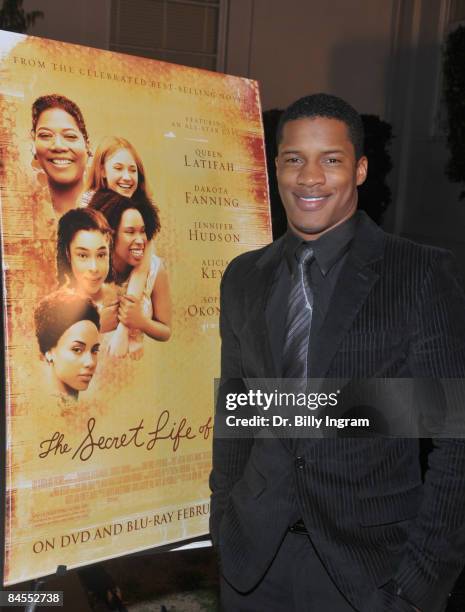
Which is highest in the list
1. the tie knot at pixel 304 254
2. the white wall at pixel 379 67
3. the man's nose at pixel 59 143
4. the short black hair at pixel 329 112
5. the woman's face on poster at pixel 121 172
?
the white wall at pixel 379 67

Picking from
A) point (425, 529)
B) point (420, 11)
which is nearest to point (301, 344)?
point (425, 529)

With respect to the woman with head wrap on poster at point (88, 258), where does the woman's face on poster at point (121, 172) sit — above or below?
above

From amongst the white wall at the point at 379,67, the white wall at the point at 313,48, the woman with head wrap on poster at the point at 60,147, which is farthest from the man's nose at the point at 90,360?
the white wall at the point at 313,48

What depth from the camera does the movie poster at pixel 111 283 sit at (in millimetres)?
1852

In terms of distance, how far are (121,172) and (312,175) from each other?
0.62 metres

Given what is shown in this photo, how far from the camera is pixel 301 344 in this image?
1569 mm

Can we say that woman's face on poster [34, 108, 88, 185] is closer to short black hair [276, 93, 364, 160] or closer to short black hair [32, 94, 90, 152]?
short black hair [32, 94, 90, 152]

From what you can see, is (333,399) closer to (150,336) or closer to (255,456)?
(255,456)

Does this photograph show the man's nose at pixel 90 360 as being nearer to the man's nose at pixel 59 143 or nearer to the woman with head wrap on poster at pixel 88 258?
the woman with head wrap on poster at pixel 88 258

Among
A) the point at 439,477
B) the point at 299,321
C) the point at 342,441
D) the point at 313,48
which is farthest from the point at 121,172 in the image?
the point at 313,48

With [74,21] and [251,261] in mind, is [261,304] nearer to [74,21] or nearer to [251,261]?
[251,261]

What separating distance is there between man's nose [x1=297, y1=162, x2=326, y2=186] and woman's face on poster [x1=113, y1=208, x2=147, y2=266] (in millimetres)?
593

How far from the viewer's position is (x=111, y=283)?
200cm

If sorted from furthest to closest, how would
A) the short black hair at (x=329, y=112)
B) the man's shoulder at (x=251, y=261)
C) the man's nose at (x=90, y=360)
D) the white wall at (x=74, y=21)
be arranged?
the white wall at (x=74, y=21) → the man's nose at (x=90, y=360) → the man's shoulder at (x=251, y=261) → the short black hair at (x=329, y=112)
